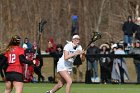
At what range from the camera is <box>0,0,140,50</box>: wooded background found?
36.7m

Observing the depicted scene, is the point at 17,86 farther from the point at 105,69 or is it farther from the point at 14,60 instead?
the point at 105,69

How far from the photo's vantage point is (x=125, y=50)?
2677cm

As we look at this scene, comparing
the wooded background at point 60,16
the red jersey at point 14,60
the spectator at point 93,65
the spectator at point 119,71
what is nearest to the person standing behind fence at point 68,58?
the red jersey at point 14,60

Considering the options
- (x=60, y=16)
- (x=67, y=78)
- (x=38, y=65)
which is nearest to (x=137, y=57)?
(x=38, y=65)

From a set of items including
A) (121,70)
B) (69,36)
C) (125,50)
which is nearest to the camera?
(121,70)

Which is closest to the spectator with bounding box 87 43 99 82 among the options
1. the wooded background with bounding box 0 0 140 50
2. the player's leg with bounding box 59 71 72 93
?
the player's leg with bounding box 59 71 72 93

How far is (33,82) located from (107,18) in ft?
43.8

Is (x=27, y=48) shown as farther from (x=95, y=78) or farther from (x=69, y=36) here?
(x=69, y=36)

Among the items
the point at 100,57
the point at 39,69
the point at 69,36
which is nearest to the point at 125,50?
the point at 100,57

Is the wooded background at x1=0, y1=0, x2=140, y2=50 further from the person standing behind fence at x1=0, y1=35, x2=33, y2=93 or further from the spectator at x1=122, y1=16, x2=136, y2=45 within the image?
the person standing behind fence at x1=0, y1=35, x2=33, y2=93

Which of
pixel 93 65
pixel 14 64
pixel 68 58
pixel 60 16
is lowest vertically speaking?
pixel 93 65

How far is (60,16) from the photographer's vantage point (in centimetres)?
3719

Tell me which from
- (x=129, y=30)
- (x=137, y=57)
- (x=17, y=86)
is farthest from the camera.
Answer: (x=129, y=30)

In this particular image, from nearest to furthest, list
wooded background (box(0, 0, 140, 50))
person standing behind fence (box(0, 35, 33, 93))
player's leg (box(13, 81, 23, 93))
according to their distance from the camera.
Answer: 1. player's leg (box(13, 81, 23, 93))
2. person standing behind fence (box(0, 35, 33, 93))
3. wooded background (box(0, 0, 140, 50))
